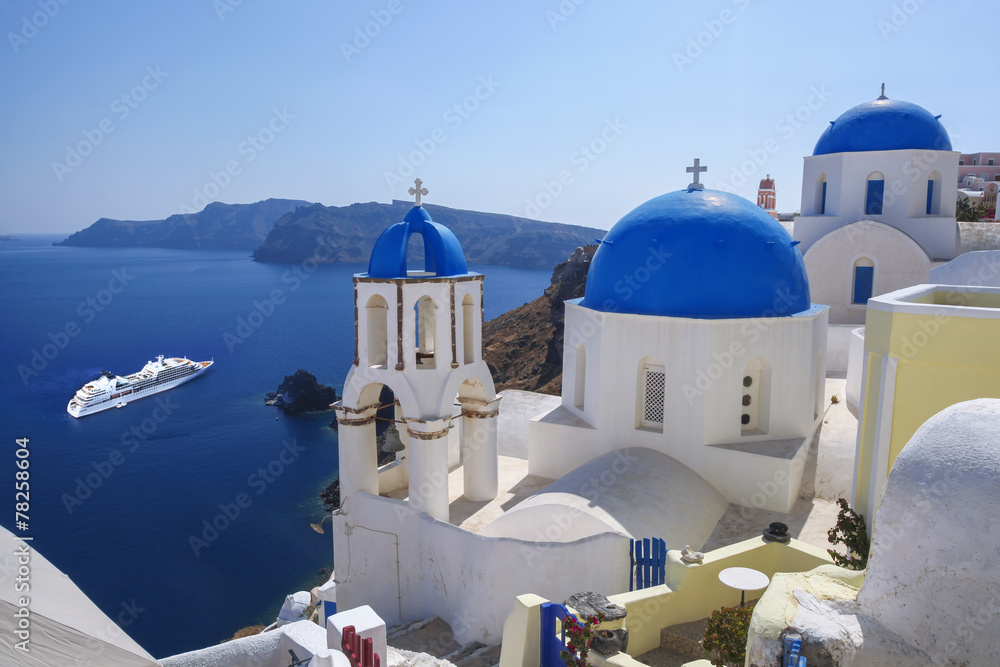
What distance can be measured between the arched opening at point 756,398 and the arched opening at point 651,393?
54.6 inches

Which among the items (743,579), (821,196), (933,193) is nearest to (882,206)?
(933,193)

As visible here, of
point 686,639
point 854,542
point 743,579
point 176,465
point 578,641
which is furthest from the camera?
point 176,465

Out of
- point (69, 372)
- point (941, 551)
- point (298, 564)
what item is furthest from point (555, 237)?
point (941, 551)

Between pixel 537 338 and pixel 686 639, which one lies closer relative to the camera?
pixel 686 639

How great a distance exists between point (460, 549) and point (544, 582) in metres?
1.46

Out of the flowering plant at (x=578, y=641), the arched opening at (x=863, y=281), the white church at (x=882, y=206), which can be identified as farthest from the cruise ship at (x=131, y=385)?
the flowering plant at (x=578, y=641)

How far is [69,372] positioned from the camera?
59.5 meters

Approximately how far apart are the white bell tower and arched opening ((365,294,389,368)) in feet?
0.06

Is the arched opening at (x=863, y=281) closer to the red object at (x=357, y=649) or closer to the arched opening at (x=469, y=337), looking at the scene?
the arched opening at (x=469, y=337)

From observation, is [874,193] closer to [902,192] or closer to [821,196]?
[902,192]

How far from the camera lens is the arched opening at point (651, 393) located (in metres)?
11.9

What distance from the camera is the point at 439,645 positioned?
10109mm

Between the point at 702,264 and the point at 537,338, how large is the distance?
117 feet

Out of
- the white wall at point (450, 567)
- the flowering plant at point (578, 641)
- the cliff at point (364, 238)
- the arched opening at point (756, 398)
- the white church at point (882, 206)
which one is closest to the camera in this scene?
the flowering plant at point (578, 641)
